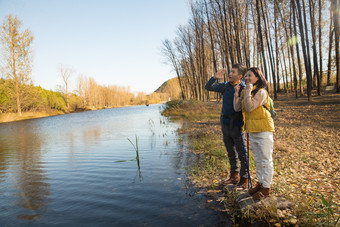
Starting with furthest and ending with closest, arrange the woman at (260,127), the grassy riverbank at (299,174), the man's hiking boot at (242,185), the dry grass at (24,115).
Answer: the dry grass at (24,115), the man's hiking boot at (242,185), the woman at (260,127), the grassy riverbank at (299,174)

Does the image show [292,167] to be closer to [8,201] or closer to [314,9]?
[8,201]

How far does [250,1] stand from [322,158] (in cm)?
2013

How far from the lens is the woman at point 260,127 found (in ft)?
8.73

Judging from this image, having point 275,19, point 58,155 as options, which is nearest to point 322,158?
point 58,155

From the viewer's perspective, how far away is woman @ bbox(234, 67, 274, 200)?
105 inches

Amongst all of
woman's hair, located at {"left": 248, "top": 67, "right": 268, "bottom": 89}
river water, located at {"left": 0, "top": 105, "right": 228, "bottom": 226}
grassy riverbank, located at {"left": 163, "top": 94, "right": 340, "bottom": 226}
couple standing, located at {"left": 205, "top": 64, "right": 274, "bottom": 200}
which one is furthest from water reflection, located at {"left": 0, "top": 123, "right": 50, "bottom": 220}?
woman's hair, located at {"left": 248, "top": 67, "right": 268, "bottom": 89}

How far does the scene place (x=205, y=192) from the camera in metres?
3.53

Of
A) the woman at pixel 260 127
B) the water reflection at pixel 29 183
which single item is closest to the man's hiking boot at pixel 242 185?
the woman at pixel 260 127

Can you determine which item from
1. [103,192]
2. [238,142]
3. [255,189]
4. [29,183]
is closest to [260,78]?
[238,142]

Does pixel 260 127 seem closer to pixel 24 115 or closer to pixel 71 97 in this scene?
pixel 24 115

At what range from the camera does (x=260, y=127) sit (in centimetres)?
268

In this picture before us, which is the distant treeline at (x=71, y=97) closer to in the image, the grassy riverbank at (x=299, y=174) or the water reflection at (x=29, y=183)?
the water reflection at (x=29, y=183)

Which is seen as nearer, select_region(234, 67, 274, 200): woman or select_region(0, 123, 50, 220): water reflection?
select_region(234, 67, 274, 200): woman

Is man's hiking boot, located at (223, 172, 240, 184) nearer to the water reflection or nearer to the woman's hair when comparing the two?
the woman's hair
